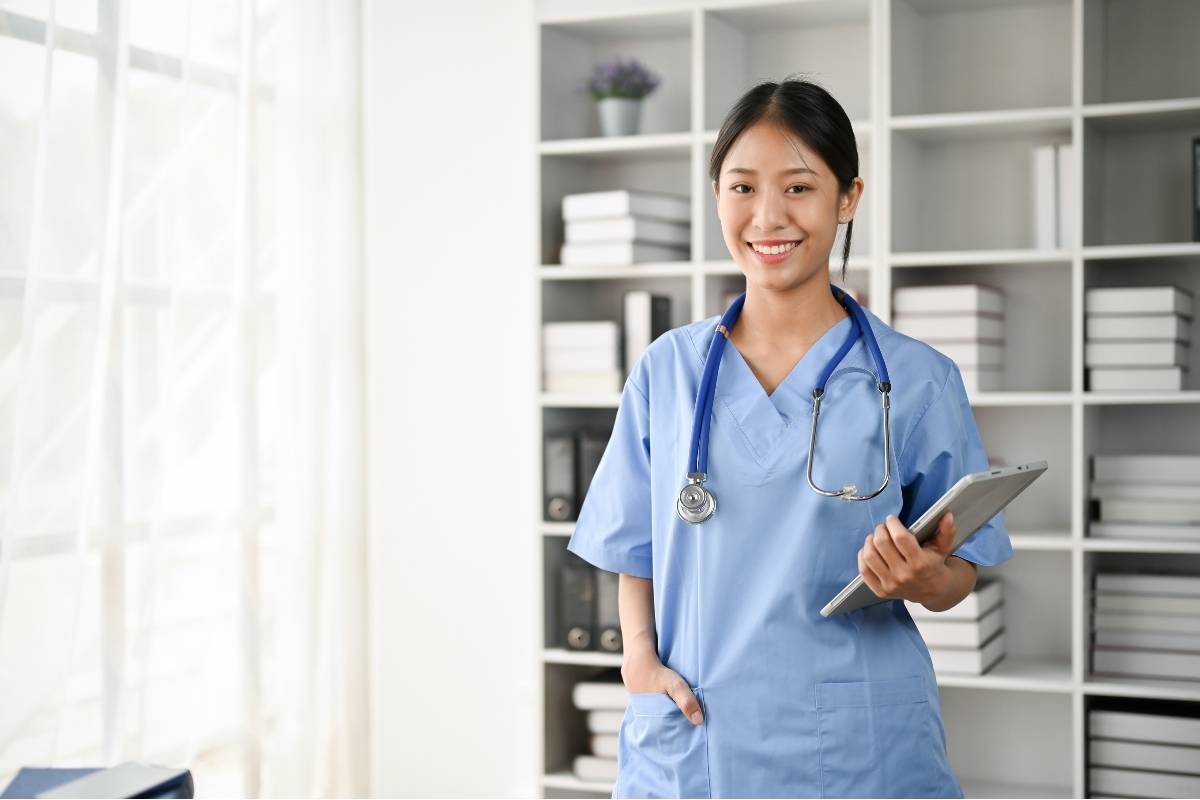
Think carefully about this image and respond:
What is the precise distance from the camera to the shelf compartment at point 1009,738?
292cm

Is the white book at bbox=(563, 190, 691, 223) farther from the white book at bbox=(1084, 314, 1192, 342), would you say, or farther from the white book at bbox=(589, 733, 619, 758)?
the white book at bbox=(589, 733, 619, 758)

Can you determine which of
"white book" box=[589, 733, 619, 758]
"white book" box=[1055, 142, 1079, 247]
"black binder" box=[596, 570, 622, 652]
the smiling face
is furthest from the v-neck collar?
"white book" box=[589, 733, 619, 758]

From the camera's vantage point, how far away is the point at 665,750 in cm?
149

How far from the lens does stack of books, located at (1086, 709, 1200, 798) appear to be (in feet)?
8.49

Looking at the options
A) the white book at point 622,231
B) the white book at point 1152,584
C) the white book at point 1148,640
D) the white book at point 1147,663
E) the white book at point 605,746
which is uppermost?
the white book at point 622,231

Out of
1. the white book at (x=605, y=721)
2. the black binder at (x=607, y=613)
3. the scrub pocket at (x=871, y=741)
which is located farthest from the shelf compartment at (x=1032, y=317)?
the scrub pocket at (x=871, y=741)

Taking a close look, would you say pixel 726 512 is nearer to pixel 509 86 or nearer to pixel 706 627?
pixel 706 627

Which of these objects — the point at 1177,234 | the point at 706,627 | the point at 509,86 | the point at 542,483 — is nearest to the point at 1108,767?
the point at 1177,234

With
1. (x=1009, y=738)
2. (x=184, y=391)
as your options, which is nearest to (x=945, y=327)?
(x=1009, y=738)

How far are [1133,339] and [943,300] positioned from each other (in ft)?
1.28

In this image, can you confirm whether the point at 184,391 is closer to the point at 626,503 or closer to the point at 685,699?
the point at 626,503

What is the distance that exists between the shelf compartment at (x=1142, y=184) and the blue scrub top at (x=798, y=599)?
58.0 inches

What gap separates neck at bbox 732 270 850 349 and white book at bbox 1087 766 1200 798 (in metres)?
1.59

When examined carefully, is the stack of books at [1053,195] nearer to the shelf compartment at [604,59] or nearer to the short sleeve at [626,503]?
the shelf compartment at [604,59]
